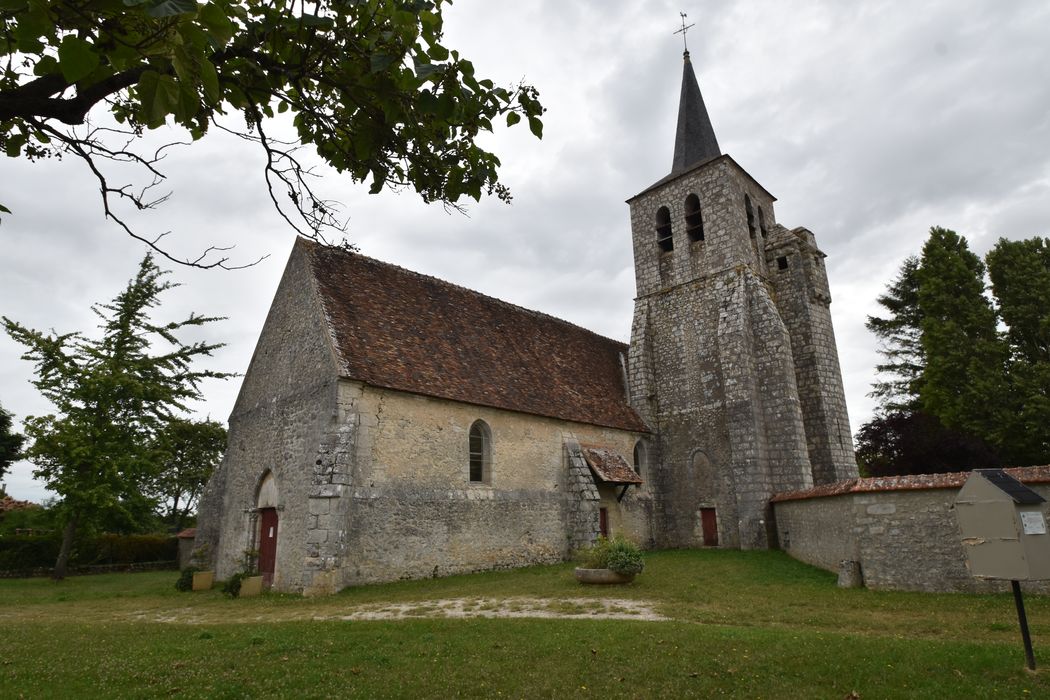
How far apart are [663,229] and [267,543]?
62.3 ft

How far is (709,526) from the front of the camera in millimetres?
20812

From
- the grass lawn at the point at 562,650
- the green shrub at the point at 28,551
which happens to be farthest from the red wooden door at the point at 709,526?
the green shrub at the point at 28,551

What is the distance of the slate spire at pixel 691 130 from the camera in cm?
2583

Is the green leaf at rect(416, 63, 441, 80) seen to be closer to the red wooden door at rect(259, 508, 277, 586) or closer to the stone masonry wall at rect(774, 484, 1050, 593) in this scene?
the stone masonry wall at rect(774, 484, 1050, 593)

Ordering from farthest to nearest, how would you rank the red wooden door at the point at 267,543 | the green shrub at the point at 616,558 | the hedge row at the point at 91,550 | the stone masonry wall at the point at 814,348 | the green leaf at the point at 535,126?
the hedge row at the point at 91,550
the stone masonry wall at the point at 814,348
the red wooden door at the point at 267,543
the green shrub at the point at 616,558
the green leaf at the point at 535,126

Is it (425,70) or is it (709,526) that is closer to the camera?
(425,70)

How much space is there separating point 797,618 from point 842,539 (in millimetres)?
5137

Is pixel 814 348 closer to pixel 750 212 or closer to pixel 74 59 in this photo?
pixel 750 212

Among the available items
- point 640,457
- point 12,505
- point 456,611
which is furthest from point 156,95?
point 12,505

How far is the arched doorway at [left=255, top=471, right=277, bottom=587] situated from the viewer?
50.4 ft

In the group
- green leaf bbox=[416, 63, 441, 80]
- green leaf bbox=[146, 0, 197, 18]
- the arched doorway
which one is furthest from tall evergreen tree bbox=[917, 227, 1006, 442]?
green leaf bbox=[146, 0, 197, 18]

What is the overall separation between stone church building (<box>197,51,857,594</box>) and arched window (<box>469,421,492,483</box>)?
57mm

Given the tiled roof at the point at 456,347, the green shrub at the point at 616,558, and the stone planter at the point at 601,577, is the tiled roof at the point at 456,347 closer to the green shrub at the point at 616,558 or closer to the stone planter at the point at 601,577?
the green shrub at the point at 616,558

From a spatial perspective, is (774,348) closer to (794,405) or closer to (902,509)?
(794,405)
